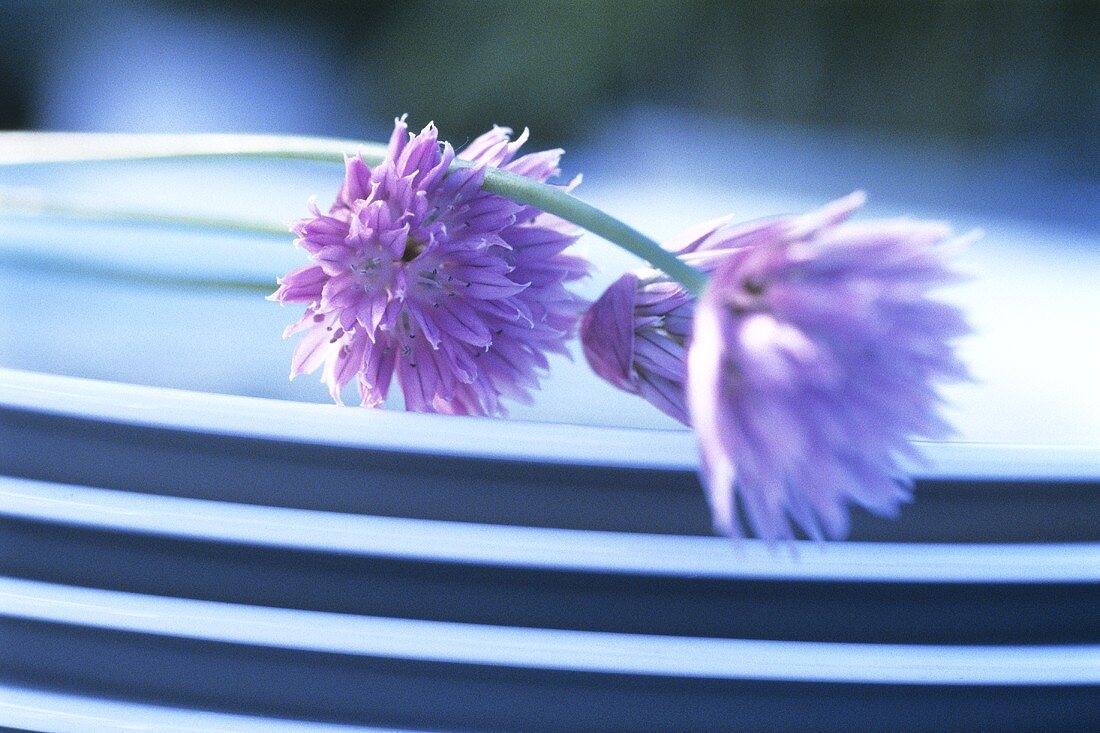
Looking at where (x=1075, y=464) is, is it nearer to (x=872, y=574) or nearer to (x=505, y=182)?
(x=872, y=574)

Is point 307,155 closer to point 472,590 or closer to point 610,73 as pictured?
point 472,590

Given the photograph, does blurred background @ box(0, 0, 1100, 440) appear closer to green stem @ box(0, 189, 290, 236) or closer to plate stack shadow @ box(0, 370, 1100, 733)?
green stem @ box(0, 189, 290, 236)

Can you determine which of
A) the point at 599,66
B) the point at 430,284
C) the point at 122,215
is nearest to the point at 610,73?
the point at 599,66

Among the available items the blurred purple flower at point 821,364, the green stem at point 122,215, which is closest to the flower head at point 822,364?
the blurred purple flower at point 821,364

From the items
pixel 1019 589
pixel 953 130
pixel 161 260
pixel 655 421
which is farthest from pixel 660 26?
pixel 1019 589

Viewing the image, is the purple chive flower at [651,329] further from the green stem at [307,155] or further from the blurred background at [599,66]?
the blurred background at [599,66]

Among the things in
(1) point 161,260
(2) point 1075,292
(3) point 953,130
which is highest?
(3) point 953,130

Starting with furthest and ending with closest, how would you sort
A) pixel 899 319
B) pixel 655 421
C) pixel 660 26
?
pixel 660 26 → pixel 655 421 → pixel 899 319

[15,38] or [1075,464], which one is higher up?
[15,38]
